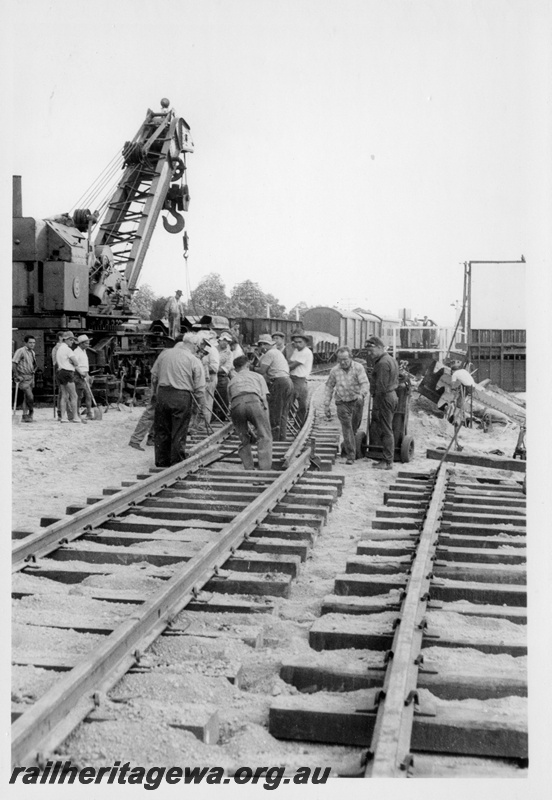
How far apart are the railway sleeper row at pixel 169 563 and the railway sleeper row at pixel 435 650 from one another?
0.39 metres

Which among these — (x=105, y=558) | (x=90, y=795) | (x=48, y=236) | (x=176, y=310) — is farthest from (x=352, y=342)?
(x=90, y=795)

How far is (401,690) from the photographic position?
3.44 meters

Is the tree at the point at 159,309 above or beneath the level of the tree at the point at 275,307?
beneath

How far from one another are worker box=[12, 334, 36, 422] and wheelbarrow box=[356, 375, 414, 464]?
5.84 meters

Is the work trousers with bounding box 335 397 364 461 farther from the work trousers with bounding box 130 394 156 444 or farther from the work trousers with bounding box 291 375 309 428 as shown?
the work trousers with bounding box 130 394 156 444

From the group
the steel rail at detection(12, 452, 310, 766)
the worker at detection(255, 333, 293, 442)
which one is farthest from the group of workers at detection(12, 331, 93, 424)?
the steel rail at detection(12, 452, 310, 766)

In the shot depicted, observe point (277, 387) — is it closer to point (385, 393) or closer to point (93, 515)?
point (385, 393)

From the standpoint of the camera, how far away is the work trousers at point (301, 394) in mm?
13204

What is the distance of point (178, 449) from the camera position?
32.2 ft

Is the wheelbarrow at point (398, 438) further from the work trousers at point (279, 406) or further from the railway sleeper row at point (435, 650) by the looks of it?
the railway sleeper row at point (435, 650)

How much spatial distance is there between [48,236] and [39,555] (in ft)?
39.7

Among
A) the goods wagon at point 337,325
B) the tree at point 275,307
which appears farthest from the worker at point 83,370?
the tree at point 275,307

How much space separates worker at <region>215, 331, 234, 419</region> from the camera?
14430 millimetres

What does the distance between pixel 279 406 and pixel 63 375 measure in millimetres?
3922
